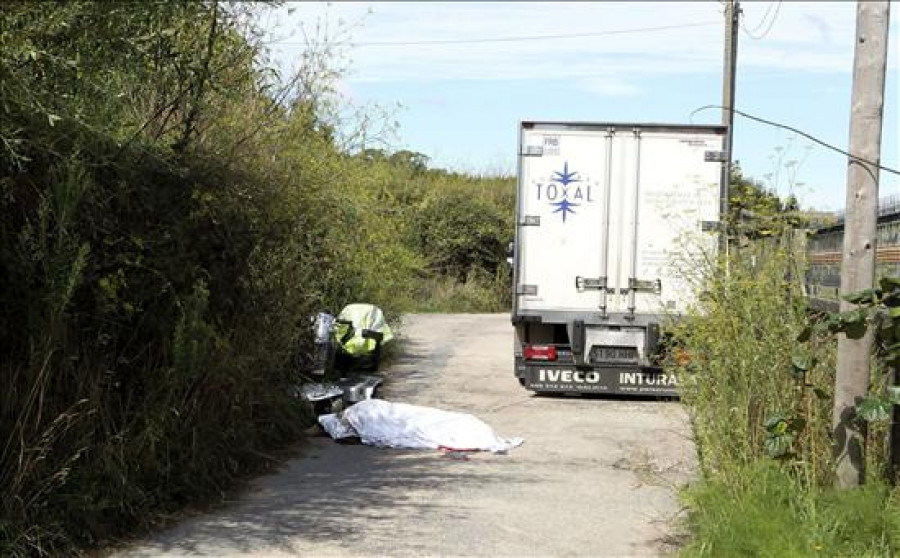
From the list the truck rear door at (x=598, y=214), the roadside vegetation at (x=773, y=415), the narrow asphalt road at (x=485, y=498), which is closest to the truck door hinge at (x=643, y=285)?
the truck rear door at (x=598, y=214)

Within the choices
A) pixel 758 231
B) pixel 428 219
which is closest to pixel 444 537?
pixel 758 231

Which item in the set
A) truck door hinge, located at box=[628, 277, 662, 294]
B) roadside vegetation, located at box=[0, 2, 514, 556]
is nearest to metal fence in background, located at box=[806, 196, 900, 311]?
roadside vegetation, located at box=[0, 2, 514, 556]

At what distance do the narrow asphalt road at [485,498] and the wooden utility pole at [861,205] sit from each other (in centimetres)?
124

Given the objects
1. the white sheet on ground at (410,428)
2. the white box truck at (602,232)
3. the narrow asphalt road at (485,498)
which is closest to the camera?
the narrow asphalt road at (485,498)

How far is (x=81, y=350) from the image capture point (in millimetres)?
6043

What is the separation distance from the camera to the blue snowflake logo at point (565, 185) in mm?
12023

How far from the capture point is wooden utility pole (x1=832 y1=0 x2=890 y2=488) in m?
5.52

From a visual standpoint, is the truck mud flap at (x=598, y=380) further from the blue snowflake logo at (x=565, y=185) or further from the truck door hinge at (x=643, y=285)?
the blue snowflake logo at (x=565, y=185)

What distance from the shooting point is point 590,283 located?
12.0 meters

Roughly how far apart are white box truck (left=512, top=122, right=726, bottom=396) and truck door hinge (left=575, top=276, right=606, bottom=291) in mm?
12

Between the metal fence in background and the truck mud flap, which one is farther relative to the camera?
the truck mud flap

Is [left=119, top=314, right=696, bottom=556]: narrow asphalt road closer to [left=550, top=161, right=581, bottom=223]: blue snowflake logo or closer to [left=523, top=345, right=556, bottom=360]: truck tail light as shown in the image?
[left=523, top=345, right=556, bottom=360]: truck tail light

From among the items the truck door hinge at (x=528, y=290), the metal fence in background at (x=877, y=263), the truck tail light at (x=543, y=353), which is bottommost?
the truck tail light at (x=543, y=353)

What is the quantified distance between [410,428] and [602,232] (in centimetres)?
394
